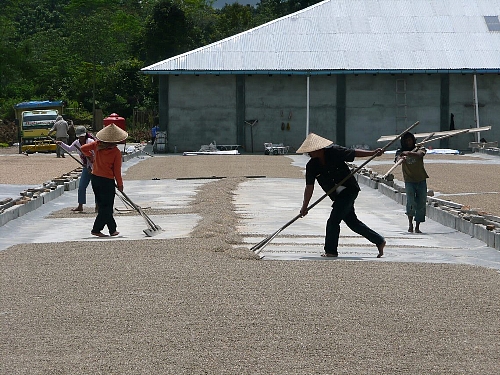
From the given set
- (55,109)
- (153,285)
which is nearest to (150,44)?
(55,109)

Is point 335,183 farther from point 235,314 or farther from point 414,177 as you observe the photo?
point 235,314

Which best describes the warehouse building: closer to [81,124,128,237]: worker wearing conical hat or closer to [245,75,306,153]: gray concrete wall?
[245,75,306,153]: gray concrete wall

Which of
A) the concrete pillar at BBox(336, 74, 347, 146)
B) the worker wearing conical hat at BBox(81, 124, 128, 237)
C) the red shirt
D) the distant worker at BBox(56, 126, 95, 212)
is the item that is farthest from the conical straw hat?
the concrete pillar at BBox(336, 74, 347, 146)

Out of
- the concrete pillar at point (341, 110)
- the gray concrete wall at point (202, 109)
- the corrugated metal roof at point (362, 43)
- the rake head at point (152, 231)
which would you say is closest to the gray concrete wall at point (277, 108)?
the gray concrete wall at point (202, 109)

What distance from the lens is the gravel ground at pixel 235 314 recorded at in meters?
6.90

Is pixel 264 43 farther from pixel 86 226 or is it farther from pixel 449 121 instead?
pixel 86 226

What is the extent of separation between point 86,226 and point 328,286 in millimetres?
7289

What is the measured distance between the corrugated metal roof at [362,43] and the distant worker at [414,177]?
89.2ft

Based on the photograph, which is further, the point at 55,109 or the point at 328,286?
the point at 55,109

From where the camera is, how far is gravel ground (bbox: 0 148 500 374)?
22.6 ft

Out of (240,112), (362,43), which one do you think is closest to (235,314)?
(240,112)

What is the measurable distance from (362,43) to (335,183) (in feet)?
109

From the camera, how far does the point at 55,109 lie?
1944 inches

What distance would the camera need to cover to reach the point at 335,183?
1240 cm
